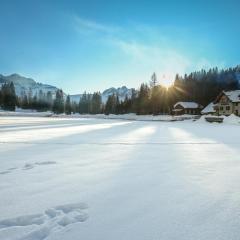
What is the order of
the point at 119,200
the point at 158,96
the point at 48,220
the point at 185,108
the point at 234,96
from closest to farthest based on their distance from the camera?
the point at 48,220, the point at 119,200, the point at 234,96, the point at 185,108, the point at 158,96

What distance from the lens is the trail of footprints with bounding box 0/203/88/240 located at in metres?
2.98

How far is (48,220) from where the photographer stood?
3301 mm

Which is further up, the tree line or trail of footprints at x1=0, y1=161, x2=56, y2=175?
the tree line

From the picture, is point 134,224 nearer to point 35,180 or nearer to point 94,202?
point 94,202

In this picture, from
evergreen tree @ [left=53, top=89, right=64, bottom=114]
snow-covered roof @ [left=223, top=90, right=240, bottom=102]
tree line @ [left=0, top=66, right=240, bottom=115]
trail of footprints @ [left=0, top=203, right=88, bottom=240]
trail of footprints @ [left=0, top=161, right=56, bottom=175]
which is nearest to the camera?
trail of footprints @ [left=0, top=203, right=88, bottom=240]

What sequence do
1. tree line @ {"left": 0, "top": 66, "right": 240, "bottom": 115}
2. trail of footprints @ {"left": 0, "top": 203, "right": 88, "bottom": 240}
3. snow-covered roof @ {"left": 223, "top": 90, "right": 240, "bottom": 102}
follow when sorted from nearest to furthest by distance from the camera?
trail of footprints @ {"left": 0, "top": 203, "right": 88, "bottom": 240} → snow-covered roof @ {"left": 223, "top": 90, "right": 240, "bottom": 102} → tree line @ {"left": 0, "top": 66, "right": 240, "bottom": 115}

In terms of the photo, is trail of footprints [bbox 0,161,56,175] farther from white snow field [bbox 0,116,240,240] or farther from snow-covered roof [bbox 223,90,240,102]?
snow-covered roof [bbox 223,90,240,102]

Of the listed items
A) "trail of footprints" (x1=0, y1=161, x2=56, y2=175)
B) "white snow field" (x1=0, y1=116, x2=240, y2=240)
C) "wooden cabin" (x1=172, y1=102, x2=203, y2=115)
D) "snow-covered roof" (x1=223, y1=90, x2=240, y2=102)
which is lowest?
"trail of footprints" (x1=0, y1=161, x2=56, y2=175)

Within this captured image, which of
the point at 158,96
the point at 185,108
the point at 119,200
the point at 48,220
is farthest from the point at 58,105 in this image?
the point at 48,220

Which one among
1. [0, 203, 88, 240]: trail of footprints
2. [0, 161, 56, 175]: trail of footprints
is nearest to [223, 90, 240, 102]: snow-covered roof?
[0, 161, 56, 175]: trail of footprints

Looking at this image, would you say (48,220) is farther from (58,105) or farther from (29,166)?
(58,105)

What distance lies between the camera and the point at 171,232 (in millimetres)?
3043

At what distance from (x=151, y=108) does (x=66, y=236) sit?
8839 cm

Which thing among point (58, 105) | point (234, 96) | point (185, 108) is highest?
point (234, 96)
